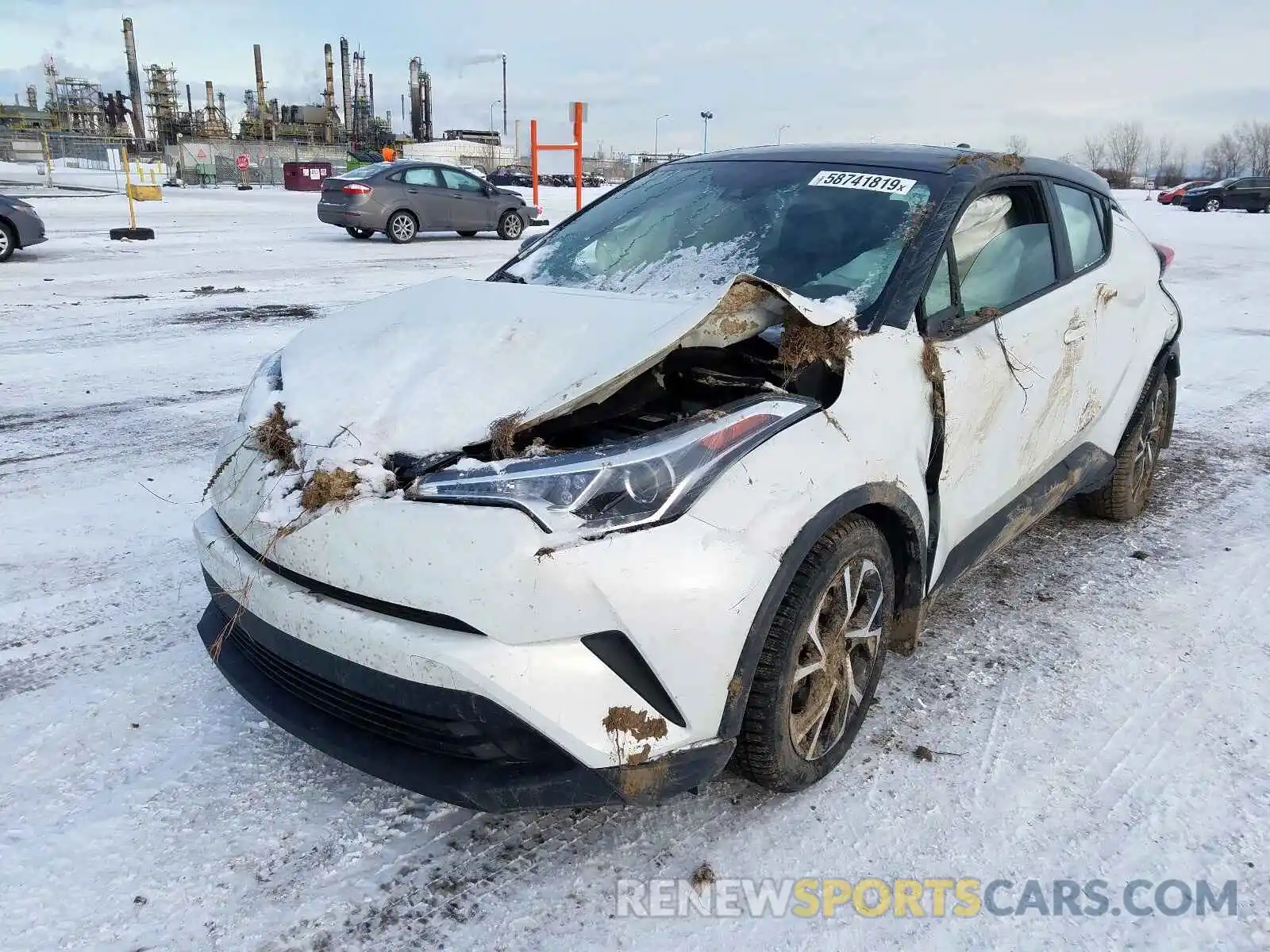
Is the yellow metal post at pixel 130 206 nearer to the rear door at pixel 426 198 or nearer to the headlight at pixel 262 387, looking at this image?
the rear door at pixel 426 198

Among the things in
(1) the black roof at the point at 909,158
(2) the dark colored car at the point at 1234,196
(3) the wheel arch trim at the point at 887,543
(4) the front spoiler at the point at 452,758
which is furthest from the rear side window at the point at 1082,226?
(2) the dark colored car at the point at 1234,196

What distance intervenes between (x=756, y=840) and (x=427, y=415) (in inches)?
52.7

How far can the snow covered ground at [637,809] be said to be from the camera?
1.99 meters

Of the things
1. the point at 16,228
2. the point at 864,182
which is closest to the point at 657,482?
the point at 864,182

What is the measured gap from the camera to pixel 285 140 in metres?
74.4

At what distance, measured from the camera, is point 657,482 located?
1938mm

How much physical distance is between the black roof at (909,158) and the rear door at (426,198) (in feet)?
46.0

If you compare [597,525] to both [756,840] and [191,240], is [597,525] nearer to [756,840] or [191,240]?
[756,840]

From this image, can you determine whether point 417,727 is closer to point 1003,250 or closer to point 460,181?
point 1003,250

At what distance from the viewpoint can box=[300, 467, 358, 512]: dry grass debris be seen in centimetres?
203

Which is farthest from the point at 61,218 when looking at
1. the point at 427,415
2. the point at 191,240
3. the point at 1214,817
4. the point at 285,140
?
the point at 285,140

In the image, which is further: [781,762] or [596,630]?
[781,762]

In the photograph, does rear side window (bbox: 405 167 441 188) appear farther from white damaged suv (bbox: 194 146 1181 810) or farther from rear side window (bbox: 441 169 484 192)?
white damaged suv (bbox: 194 146 1181 810)

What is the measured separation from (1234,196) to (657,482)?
42061 millimetres
